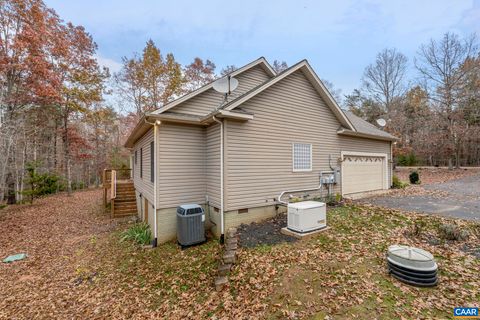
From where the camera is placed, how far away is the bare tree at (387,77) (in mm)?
26312

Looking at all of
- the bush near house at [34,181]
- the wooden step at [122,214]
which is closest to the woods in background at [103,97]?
the bush near house at [34,181]

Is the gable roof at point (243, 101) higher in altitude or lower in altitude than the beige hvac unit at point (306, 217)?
higher

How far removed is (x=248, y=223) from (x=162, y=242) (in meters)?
2.92

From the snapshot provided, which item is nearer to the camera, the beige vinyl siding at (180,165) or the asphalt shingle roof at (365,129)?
the beige vinyl siding at (180,165)

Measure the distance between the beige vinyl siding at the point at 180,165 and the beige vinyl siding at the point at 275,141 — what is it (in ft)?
4.88

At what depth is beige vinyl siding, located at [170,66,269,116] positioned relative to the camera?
767cm

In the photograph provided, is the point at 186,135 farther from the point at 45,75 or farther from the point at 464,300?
the point at 45,75

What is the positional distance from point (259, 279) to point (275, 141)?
473 cm

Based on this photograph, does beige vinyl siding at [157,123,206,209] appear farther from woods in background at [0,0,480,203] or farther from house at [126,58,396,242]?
woods in background at [0,0,480,203]

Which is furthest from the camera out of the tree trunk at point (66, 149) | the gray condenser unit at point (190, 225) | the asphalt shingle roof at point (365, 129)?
the tree trunk at point (66, 149)

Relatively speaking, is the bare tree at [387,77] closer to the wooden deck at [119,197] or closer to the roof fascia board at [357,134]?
the roof fascia board at [357,134]

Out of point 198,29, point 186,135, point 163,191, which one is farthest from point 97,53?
point 163,191

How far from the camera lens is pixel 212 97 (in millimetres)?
8289

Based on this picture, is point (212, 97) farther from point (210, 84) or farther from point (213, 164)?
point (213, 164)
